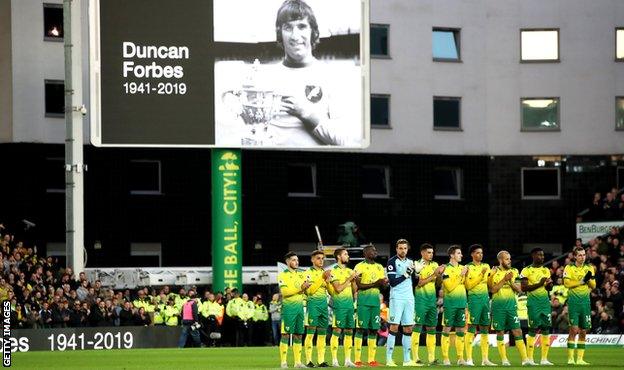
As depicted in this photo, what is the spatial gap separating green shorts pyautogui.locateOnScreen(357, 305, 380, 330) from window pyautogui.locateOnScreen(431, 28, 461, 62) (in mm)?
36273

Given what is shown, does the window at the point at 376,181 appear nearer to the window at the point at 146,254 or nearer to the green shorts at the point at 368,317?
the window at the point at 146,254

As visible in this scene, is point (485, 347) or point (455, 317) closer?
point (455, 317)

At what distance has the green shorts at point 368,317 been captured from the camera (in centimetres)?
3631

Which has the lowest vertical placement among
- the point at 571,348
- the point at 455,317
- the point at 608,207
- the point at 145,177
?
the point at 571,348

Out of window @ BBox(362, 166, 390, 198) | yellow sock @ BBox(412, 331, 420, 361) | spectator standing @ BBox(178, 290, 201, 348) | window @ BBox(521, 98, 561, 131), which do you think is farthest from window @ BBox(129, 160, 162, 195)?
yellow sock @ BBox(412, 331, 420, 361)

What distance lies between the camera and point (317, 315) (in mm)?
35969

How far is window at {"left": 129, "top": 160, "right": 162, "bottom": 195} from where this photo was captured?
6712 cm

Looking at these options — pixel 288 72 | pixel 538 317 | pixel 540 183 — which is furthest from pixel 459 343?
pixel 540 183

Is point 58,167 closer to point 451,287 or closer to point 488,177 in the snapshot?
point 488,177

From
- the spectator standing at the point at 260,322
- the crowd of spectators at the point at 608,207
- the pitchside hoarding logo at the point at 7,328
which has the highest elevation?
the crowd of spectators at the point at 608,207

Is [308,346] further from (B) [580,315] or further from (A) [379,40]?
(A) [379,40]

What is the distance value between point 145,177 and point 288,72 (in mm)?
16506

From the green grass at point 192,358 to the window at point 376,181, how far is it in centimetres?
2322

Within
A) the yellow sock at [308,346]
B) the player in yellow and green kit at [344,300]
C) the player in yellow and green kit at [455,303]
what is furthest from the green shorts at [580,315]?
the yellow sock at [308,346]
